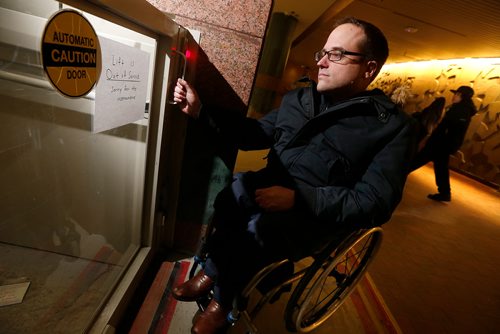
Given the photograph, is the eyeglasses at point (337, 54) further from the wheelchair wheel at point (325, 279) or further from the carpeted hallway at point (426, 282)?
the carpeted hallway at point (426, 282)

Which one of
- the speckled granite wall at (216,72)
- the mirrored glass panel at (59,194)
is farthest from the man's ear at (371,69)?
the mirrored glass panel at (59,194)

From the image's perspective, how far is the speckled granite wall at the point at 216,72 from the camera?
1318 millimetres

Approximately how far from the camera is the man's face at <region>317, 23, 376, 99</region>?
1.12 m

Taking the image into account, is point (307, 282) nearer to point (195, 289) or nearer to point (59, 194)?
point (195, 289)

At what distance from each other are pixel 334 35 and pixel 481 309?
2.50 metres

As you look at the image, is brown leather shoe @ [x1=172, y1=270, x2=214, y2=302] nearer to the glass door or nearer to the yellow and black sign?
the glass door

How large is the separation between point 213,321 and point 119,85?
113cm

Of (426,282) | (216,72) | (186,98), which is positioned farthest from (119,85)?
(426,282)

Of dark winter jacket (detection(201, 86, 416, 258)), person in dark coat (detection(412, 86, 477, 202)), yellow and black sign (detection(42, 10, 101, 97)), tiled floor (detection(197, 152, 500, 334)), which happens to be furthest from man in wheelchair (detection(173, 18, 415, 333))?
person in dark coat (detection(412, 86, 477, 202))

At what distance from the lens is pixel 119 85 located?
91 cm

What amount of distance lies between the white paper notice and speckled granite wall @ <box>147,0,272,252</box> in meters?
0.42

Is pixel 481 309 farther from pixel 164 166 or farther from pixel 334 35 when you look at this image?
pixel 164 166

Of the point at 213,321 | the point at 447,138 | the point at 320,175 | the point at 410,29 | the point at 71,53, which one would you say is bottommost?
the point at 213,321

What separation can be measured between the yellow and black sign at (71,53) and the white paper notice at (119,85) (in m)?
0.06
